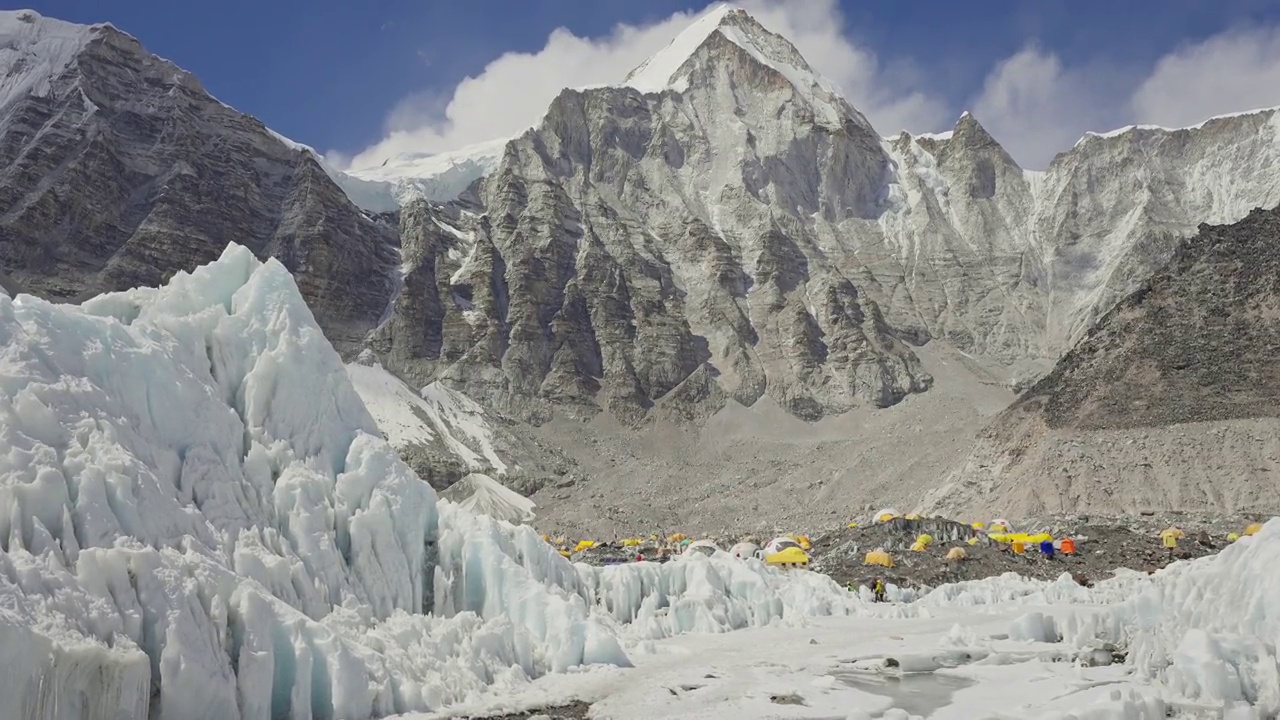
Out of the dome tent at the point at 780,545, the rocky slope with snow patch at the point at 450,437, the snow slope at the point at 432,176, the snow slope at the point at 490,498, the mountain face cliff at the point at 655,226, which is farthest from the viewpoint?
the snow slope at the point at 432,176

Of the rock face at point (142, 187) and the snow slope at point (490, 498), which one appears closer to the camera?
the snow slope at point (490, 498)

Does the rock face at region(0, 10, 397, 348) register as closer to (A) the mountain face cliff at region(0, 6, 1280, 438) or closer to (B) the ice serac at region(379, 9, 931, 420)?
(A) the mountain face cliff at region(0, 6, 1280, 438)

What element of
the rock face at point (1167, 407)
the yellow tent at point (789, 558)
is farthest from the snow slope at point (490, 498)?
the yellow tent at point (789, 558)

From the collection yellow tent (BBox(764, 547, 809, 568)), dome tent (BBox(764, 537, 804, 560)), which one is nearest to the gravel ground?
yellow tent (BBox(764, 547, 809, 568))

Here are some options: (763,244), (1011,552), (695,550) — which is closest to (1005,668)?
(695,550)

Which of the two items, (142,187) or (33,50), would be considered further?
(33,50)

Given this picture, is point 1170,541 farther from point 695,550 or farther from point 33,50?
point 33,50

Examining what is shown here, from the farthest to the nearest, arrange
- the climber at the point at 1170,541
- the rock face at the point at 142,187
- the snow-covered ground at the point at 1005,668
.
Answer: the rock face at the point at 142,187 < the climber at the point at 1170,541 < the snow-covered ground at the point at 1005,668

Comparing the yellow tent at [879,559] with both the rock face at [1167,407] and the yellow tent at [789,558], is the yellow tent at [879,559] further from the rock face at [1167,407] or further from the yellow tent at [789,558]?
the rock face at [1167,407]
